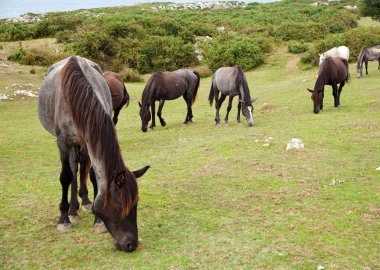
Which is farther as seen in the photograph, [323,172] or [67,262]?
[323,172]

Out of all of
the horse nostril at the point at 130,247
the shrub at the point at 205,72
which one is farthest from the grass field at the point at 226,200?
the shrub at the point at 205,72

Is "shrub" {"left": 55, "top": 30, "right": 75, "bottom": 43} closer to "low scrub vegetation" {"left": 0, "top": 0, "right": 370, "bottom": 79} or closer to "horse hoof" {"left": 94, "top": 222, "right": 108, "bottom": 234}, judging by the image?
"low scrub vegetation" {"left": 0, "top": 0, "right": 370, "bottom": 79}

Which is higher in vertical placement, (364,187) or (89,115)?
(89,115)

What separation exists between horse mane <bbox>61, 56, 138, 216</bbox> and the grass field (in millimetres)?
799

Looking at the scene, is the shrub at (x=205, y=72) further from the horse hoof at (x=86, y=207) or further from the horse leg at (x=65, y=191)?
the horse leg at (x=65, y=191)

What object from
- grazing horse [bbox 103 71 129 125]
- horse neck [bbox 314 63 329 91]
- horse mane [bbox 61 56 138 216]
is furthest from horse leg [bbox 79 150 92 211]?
horse neck [bbox 314 63 329 91]

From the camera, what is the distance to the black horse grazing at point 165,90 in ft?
49.8

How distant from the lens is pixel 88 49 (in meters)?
30.5

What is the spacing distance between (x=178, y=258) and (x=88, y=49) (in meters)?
27.9

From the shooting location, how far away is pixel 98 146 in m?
4.57

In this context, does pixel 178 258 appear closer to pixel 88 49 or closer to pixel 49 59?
pixel 49 59

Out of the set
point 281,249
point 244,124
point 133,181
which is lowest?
point 244,124

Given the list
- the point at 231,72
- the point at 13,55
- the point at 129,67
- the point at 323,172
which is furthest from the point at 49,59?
the point at 323,172

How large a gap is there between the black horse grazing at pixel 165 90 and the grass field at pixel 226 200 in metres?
1.17
